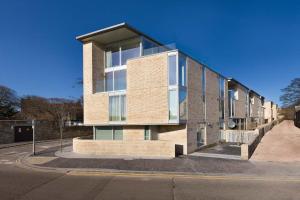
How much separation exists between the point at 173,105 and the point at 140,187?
25.6ft

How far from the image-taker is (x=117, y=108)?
1783 cm

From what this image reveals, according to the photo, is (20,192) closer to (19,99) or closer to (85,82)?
(85,82)

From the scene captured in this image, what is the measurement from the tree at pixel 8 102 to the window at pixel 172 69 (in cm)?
3297

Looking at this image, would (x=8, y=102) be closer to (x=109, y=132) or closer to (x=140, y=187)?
(x=109, y=132)

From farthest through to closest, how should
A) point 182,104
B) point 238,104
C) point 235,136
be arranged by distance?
point 238,104, point 235,136, point 182,104

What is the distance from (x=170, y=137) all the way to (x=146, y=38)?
826cm

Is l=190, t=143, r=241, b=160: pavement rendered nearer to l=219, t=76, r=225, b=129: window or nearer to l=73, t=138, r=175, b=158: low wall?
l=73, t=138, r=175, b=158: low wall

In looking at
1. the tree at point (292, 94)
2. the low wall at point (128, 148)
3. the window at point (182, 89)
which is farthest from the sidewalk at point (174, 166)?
the tree at point (292, 94)

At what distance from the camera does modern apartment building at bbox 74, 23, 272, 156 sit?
15.3 m

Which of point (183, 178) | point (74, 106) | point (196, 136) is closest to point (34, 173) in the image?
point (183, 178)

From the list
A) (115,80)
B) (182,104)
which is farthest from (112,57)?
(182,104)

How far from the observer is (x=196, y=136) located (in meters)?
17.1

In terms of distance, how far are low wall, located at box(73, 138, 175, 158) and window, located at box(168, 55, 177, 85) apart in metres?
4.02

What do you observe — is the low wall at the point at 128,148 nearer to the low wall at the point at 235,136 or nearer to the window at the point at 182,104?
the window at the point at 182,104
